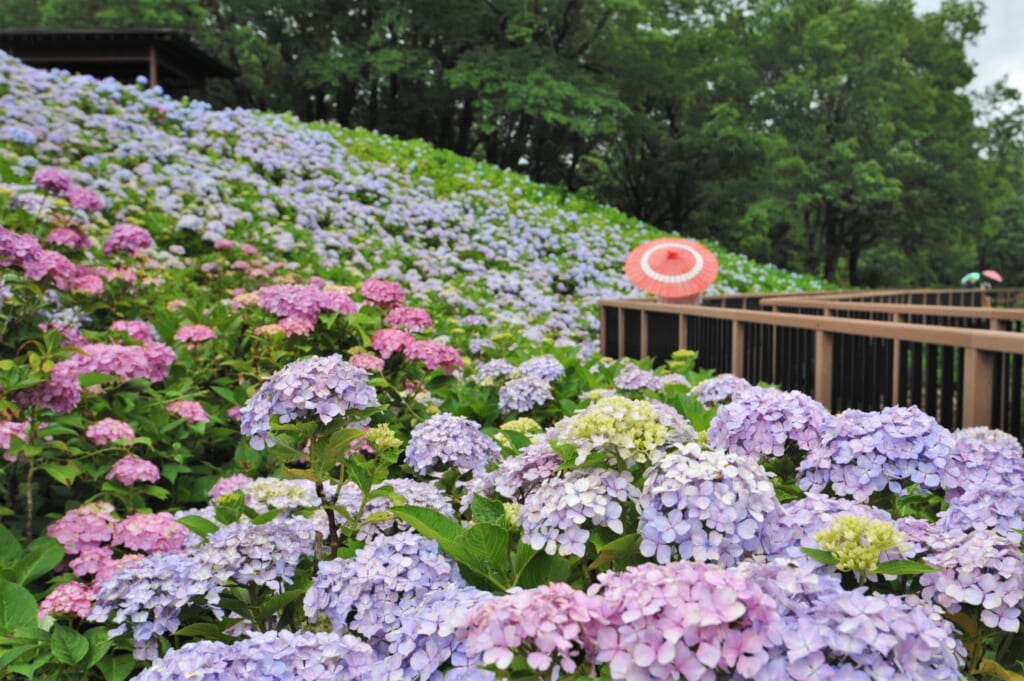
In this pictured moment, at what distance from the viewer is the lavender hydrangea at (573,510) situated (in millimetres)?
1266

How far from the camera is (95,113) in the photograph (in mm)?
11062

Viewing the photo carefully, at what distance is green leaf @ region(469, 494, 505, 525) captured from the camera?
1.52 m

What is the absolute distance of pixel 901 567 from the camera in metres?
1.18

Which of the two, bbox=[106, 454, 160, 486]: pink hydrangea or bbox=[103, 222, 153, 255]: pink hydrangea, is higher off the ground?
bbox=[103, 222, 153, 255]: pink hydrangea

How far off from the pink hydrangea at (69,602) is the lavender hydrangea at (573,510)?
1.28 metres

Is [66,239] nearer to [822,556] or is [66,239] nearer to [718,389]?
[718,389]

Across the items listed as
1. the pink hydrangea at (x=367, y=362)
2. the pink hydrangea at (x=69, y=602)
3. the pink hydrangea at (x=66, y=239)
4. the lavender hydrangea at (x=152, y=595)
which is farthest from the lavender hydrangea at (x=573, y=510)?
the pink hydrangea at (x=66, y=239)

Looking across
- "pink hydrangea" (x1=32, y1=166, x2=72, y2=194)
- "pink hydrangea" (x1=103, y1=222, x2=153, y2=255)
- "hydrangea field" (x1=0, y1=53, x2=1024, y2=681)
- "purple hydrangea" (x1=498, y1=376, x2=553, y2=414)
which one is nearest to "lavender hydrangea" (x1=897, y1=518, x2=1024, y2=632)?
"hydrangea field" (x1=0, y1=53, x2=1024, y2=681)

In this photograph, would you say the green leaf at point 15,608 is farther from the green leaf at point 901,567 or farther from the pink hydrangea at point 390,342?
the green leaf at point 901,567

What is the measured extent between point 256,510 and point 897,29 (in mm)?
27497

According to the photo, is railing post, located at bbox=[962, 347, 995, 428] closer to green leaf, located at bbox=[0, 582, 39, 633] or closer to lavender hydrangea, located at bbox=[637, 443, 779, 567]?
lavender hydrangea, located at bbox=[637, 443, 779, 567]

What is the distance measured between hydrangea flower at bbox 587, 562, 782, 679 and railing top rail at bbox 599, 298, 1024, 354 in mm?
3035

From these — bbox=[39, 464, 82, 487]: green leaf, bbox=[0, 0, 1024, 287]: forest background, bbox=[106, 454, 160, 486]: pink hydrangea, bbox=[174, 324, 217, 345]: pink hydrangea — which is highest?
bbox=[0, 0, 1024, 287]: forest background

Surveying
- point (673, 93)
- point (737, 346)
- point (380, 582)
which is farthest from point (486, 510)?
point (673, 93)
